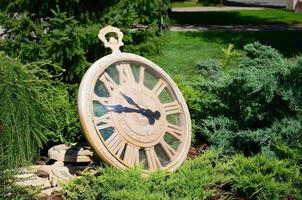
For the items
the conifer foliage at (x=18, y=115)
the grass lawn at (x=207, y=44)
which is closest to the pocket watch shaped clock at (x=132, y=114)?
the conifer foliage at (x=18, y=115)

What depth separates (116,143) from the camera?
4484 millimetres

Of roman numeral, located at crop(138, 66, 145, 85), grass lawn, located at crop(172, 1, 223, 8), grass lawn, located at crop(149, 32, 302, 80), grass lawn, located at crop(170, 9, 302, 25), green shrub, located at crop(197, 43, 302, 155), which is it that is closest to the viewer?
roman numeral, located at crop(138, 66, 145, 85)

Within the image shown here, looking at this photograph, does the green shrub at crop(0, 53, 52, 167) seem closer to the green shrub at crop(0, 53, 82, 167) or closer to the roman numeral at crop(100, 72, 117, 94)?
the green shrub at crop(0, 53, 82, 167)

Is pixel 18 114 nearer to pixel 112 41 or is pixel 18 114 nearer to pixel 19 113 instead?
pixel 19 113

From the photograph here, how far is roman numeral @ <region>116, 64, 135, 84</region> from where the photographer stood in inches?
191

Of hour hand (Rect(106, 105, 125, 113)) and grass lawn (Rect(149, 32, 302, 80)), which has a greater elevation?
hour hand (Rect(106, 105, 125, 113))

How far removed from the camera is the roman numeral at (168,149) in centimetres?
477

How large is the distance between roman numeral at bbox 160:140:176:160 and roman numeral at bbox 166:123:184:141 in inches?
5.0

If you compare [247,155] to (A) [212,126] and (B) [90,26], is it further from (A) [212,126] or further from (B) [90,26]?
(B) [90,26]

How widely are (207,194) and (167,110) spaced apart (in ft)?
3.47

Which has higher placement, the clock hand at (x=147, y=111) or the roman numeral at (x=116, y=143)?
the clock hand at (x=147, y=111)

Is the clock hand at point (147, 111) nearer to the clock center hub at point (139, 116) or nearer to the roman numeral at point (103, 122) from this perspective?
the clock center hub at point (139, 116)

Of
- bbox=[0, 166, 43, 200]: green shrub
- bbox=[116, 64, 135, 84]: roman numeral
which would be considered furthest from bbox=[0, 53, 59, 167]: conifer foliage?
bbox=[116, 64, 135, 84]: roman numeral

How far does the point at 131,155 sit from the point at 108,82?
0.60 metres
